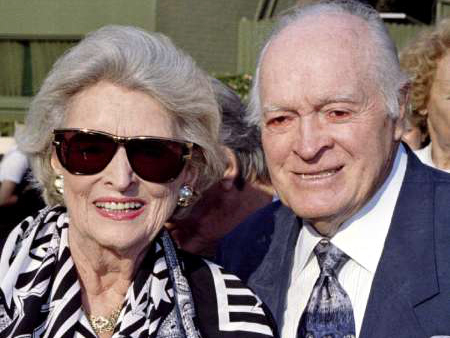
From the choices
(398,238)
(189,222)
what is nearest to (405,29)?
(189,222)

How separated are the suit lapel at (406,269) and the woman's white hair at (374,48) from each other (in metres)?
0.33

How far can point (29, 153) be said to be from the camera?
288cm

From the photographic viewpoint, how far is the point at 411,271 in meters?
2.58

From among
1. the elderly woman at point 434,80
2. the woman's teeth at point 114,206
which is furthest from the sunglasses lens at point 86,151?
the elderly woman at point 434,80

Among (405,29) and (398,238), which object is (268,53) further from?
(405,29)

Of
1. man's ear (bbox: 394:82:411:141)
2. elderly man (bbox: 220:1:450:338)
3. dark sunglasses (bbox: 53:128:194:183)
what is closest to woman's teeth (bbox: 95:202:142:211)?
dark sunglasses (bbox: 53:128:194:183)

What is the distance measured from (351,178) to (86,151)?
948 millimetres

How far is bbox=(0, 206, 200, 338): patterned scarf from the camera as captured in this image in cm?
259

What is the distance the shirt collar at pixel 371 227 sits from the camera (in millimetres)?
2697

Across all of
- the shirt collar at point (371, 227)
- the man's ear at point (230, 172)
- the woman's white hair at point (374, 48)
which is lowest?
the man's ear at point (230, 172)

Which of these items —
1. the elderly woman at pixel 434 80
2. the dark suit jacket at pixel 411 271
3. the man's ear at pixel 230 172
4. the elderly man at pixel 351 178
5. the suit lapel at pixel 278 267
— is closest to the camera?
the dark suit jacket at pixel 411 271

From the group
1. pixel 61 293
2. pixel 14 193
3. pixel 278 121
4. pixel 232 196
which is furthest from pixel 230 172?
pixel 14 193

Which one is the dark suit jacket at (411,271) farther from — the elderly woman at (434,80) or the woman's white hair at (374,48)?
the elderly woman at (434,80)

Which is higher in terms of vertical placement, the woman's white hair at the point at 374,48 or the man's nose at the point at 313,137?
the woman's white hair at the point at 374,48
